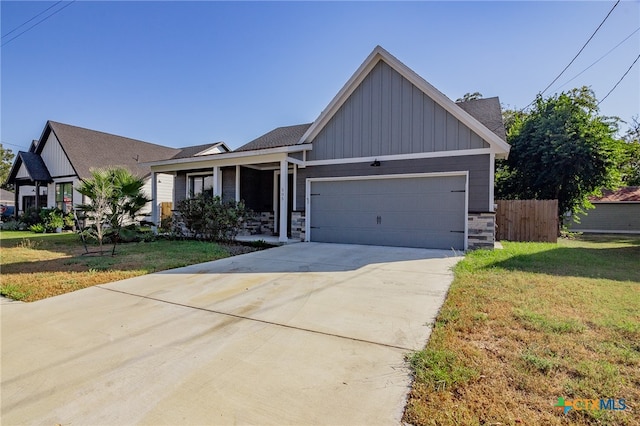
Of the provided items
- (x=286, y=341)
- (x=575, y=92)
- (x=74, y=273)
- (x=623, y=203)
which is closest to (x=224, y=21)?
Answer: (x=74, y=273)

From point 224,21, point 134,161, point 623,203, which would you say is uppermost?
point 224,21

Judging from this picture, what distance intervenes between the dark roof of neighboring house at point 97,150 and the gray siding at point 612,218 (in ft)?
98.6

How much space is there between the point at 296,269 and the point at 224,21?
873 cm

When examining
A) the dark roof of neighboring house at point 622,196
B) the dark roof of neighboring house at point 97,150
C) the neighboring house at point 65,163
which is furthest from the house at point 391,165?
the dark roof of neighboring house at point 622,196

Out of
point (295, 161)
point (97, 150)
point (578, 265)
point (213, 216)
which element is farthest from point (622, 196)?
point (97, 150)

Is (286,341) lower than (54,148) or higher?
lower

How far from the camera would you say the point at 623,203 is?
871 inches

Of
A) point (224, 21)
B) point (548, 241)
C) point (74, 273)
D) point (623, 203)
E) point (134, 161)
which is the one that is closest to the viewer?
point (74, 273)

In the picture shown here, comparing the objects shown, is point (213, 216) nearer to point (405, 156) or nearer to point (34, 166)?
point (405, 156)

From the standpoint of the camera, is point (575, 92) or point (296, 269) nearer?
point (296, 269)

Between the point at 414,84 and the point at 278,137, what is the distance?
7.76 m

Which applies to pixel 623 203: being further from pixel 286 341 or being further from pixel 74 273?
pixel 74 273

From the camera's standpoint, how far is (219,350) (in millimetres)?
2988

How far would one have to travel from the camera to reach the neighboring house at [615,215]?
22.0 metres
